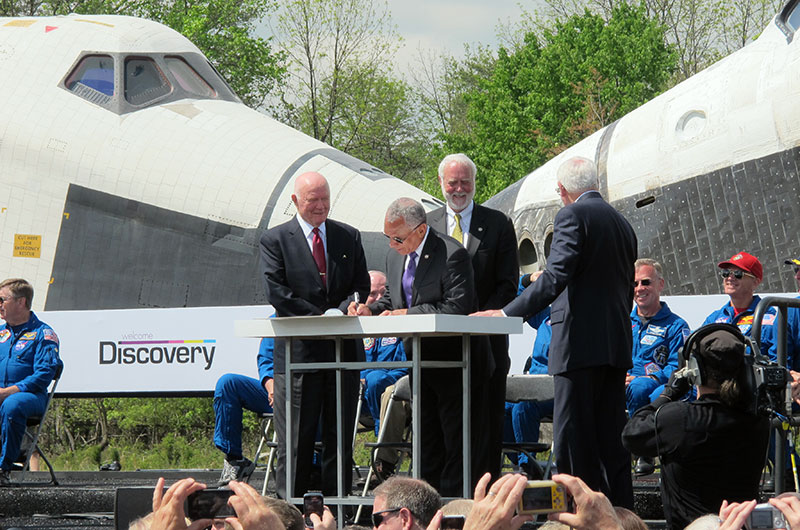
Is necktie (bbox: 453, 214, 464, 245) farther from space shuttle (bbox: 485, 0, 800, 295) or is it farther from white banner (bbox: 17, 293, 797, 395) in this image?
white banner (bbox: 17, 293, 797, 395)

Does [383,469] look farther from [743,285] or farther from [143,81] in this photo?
[143,81]

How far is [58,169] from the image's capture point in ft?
36.2

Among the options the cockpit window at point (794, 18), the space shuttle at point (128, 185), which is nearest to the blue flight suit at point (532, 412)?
the space shuttle at point (128, 185)

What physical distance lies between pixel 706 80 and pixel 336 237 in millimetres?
4572

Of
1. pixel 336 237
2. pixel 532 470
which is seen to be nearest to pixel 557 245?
pixel 336 237

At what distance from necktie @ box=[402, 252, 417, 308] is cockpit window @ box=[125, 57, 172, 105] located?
6384mm

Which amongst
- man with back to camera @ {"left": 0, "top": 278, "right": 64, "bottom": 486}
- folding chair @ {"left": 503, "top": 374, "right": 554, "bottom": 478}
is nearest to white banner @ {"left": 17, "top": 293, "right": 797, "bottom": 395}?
man with back to camera @ {"left": 0, "top": 278, "right": 64, "bottom": 486}

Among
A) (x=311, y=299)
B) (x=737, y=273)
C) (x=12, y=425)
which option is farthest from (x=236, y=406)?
(x=737, y=273)

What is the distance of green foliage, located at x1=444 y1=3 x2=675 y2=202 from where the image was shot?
3644cm

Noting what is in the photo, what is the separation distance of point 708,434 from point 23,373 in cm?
596

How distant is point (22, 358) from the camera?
868 centimetres

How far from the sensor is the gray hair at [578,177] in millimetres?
5918

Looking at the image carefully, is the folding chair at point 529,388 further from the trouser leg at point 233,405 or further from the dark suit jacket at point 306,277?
the trouser leg at point 233,405

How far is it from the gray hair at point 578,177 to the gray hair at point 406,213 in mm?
831
